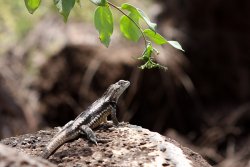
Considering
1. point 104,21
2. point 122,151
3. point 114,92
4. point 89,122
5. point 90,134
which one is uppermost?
point 114,92

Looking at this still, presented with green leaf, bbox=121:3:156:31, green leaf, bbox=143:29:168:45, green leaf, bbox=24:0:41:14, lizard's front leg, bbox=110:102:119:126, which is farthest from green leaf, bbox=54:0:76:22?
lizard's front leg, bbox=110:102:119:126

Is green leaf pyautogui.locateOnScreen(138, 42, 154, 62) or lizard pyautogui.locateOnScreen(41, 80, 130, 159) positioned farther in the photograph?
lizard pyautogui.locateOnScreen(41, 80, 130, 159)

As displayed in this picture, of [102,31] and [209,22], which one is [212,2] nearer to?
[209,22]

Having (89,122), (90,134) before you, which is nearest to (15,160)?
(90,134)

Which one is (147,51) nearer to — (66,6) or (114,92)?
(66,6)

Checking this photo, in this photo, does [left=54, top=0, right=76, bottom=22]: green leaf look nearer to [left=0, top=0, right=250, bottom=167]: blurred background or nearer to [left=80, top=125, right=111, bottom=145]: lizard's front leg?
[left=80, top=125, right=111, bottom=145]: lizard's front leg

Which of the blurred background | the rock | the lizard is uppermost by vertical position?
the blurred background
